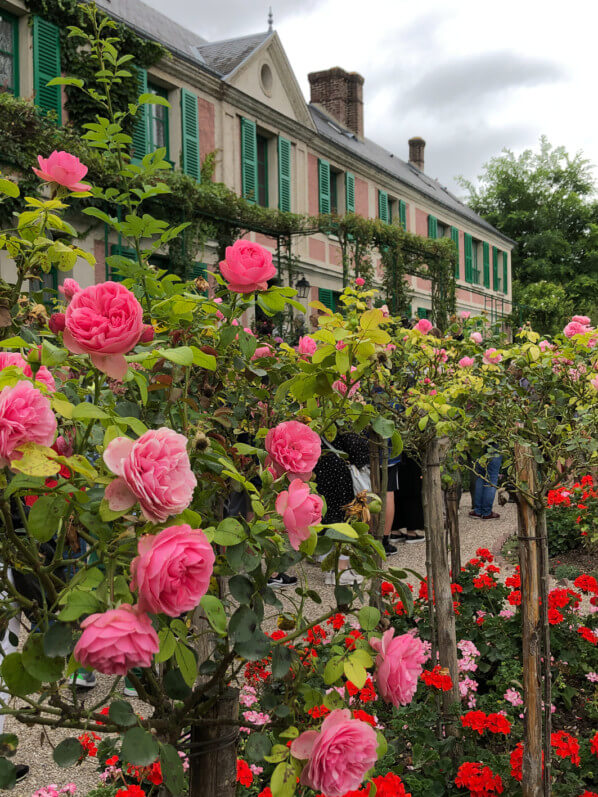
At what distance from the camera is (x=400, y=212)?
20250 millimetres

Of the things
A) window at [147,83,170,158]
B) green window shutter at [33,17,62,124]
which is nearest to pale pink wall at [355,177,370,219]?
window at [147,83,170,158]

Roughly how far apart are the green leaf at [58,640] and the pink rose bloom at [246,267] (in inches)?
25.7

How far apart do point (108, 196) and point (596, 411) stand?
209 cm

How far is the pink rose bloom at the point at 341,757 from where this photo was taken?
3.34 ft

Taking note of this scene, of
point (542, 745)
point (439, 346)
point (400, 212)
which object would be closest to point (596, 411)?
point (542, 745)

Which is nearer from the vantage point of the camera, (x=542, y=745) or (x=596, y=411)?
(x=542, y=745)

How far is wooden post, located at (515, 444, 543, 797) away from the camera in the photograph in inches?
92.4

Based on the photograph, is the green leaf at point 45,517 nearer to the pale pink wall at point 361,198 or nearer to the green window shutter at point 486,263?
the pale pink wall at point 361,198

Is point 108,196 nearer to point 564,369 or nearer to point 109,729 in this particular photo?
point 109,729

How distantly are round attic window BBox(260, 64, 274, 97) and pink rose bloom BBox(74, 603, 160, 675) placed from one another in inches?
581

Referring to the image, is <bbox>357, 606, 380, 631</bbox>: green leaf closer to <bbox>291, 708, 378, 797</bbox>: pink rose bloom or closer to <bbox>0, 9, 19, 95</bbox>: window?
<bbox>291, 708, 378, 797</bbox>: pink rose bloom

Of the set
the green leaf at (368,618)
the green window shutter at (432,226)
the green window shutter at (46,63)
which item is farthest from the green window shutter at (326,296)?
the green leaf at (368,618)

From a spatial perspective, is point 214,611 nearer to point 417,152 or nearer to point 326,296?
point 326,296

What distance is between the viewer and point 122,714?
38.9 inches
